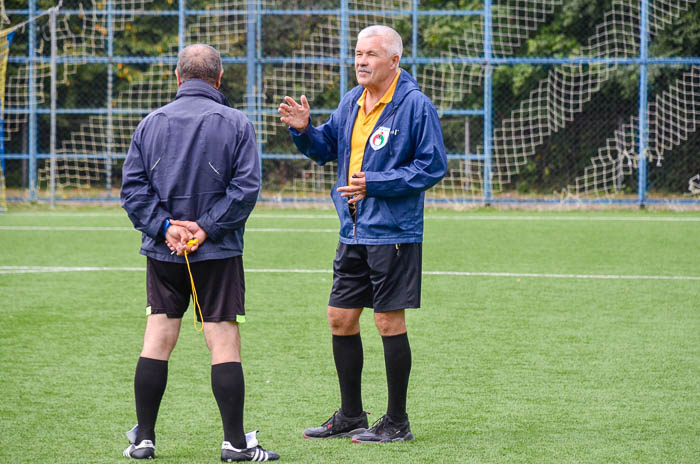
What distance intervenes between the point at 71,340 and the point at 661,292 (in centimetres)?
514

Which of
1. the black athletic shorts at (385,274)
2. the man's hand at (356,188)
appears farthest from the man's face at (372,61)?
the black athletic shorts at (385,274)

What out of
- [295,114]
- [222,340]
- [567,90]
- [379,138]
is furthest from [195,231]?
[567,90]

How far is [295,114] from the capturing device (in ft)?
15.4

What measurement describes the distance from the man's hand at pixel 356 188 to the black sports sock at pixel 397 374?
2.24 ft

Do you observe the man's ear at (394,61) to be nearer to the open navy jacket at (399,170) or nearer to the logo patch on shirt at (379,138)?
the open navy jacket at (399,170)

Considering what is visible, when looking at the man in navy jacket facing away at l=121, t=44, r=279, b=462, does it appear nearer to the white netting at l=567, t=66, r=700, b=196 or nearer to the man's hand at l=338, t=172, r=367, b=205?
the man's hand at l=338, t=172, r=367, b=205

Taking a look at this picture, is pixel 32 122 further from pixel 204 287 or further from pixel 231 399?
pixel 231 399

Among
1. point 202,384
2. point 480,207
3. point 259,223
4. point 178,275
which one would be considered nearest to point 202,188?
point 178,275

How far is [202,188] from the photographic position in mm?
4191

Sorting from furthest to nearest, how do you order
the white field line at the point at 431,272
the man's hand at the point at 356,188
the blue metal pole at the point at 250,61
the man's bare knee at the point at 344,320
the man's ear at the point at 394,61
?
1. the blue metal pole at the point at 250,61
2. the white field line at the point at 431,272
3. the man's bare knee at the point at 344,320
4. the man's ear at the point at 394,61
5. the man's hand at the point at 356,188

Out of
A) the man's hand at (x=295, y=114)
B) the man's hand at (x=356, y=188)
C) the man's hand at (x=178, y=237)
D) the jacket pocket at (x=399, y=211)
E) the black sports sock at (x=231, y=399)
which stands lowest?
the black sports sock at (x=231, y=399)

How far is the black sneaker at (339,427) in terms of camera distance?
4645mm

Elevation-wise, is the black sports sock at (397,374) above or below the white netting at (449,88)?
below

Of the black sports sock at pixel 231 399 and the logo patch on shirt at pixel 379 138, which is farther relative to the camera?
the logo patch on shirt at pixel 379 138
